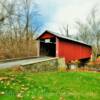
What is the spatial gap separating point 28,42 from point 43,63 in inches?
649

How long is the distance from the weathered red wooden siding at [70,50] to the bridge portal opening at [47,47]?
6.87 feet

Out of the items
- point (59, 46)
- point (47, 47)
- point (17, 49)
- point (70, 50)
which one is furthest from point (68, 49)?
point (17, 49)

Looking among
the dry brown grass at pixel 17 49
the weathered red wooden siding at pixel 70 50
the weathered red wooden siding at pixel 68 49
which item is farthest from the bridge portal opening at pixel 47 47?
the dry brown grass at pixel 17 49

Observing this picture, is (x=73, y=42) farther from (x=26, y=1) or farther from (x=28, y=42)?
(x=26, y=1)

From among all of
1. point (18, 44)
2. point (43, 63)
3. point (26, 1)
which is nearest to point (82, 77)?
point (43, 63)

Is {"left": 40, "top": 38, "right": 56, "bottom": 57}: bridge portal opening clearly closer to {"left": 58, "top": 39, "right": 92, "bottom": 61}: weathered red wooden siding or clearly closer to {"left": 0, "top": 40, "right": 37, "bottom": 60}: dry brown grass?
{"left": 58, "top": 39, "right": 92, "bottom": 61}: weathered red wooden siding

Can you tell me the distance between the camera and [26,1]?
40531 millimetres

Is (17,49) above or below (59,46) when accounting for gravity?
below

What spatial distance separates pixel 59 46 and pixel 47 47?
4206mm

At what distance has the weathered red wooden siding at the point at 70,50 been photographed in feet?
84.4

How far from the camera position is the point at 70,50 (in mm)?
27797

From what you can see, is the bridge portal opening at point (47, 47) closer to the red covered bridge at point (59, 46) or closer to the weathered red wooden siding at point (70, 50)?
the red covered bridge at point (59, 46)

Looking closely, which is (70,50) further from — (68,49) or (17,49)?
(17,49)

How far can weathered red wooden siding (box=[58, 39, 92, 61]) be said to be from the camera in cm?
2572
